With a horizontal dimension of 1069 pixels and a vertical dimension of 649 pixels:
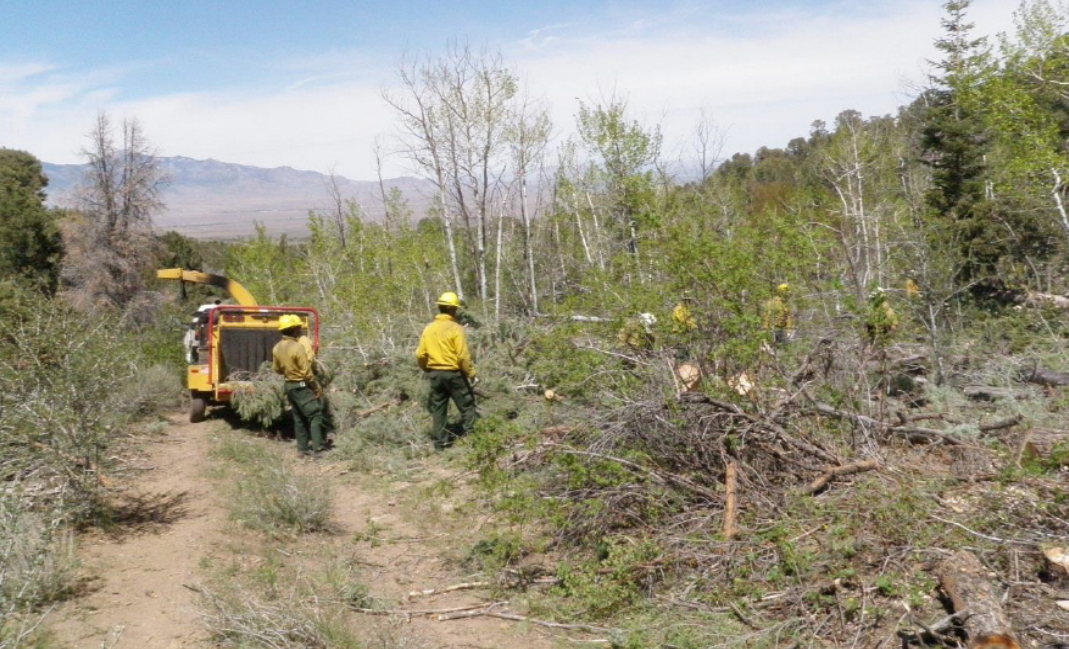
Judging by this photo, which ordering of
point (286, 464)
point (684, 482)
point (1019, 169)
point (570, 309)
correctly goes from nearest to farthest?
1. point (684, 482)
2. point (570, 309)
3. point (286, 464)
4. point (1019, 169)

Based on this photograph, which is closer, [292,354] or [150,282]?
[292,354]

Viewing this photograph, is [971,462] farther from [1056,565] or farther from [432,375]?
[432,375]

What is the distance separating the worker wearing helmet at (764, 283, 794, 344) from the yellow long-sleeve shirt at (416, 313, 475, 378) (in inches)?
137

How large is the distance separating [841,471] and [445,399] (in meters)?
4.56

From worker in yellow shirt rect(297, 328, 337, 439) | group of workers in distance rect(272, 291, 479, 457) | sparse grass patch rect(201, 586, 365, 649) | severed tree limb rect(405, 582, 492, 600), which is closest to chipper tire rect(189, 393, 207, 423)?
worker in yellow shirt rect(297, 328, 337, 439)

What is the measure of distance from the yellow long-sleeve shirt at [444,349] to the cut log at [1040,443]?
203 inches

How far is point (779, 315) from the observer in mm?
6277

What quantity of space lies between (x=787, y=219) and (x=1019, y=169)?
7895 mm

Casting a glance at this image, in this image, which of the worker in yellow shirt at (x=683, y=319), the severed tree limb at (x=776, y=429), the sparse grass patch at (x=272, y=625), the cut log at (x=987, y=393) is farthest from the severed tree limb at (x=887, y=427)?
the sparse grass patch at (x=272, y=625)

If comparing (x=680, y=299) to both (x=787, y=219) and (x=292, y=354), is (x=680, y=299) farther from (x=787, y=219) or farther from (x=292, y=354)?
(x=292, y=354)

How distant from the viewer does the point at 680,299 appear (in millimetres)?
6312

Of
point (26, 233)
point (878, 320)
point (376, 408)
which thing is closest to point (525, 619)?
point (878, 320)

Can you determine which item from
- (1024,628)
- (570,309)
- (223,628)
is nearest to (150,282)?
(570,309)

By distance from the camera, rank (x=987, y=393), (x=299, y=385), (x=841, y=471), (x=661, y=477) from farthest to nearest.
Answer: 1. (x=299, y=385)
2. (x=987, y=393)
3. (x=661, y=477)
4. (x=841, y=471)
